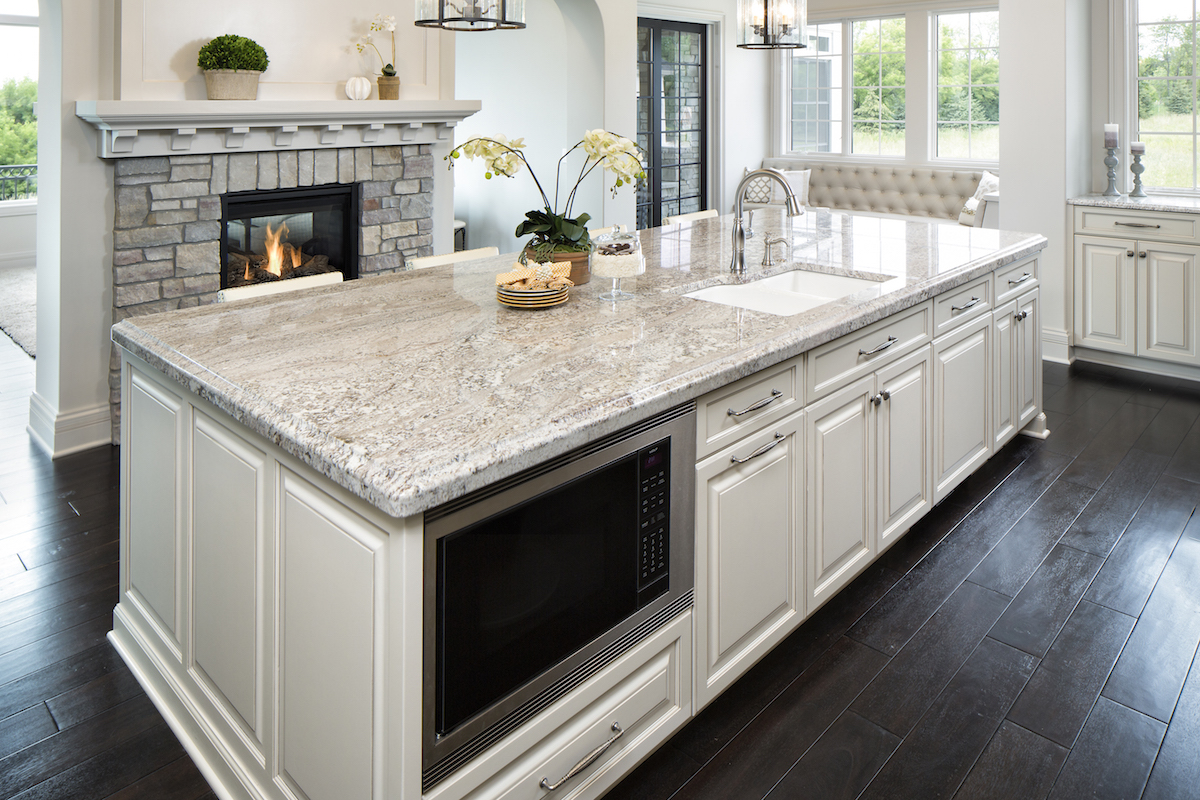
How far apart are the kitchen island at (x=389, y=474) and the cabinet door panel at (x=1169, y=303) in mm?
2385

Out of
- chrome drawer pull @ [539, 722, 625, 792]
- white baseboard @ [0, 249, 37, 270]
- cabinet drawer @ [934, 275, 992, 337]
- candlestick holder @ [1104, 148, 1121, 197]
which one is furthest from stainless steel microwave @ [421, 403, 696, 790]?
white baseboard @ [0, 249, 37, 270]

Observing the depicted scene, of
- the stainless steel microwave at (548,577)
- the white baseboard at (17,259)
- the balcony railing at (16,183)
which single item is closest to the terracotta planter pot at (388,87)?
the stainless steel microwave at (548,577)

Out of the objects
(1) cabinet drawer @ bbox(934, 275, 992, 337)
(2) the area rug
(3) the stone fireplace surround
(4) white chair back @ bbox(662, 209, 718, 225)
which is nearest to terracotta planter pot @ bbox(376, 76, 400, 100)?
(3) the stone fireplace surround

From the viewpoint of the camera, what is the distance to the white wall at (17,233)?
26.8 feet

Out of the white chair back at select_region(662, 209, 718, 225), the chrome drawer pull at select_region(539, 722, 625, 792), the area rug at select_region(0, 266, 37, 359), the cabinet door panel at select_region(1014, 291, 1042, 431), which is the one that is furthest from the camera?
the area rug at select_region(0, 266, 37, 359)

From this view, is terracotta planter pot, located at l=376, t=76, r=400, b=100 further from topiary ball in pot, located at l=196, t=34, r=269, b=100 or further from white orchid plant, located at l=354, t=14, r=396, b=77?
topiary ball in pot, located at l=196, t=34, r=269, b=100

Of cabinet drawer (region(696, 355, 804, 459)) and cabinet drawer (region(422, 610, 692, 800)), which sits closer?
cabinet drawer (region(422, 610, 692, 800))

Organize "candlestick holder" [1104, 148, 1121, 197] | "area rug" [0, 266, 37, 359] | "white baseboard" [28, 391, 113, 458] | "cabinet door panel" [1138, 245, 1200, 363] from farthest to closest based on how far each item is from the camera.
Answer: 1. "area rug" [0, 266, 37, 359]
2. "candlestick holder" [1104, 148, 1121, 197]
3. "cabinet door panel" [1138, 245, 1200, 363]
4. "white baseboard" [28, 391, 113, 458]

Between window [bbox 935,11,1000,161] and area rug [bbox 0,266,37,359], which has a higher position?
window [bbox 935,11,1000,161]

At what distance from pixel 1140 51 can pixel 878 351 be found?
152 inches

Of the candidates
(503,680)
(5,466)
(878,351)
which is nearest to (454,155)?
(878,351)

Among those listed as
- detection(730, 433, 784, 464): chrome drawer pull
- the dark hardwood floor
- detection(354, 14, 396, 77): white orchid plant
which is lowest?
the dark hardwood floor

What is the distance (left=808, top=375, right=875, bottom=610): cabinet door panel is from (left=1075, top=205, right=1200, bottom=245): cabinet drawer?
3048mm

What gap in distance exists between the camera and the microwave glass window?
54.8 inches
